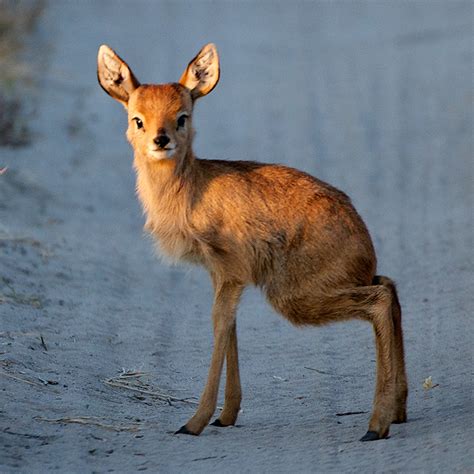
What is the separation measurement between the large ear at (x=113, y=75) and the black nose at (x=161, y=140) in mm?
499

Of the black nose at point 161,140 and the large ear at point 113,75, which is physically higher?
the large ear at point 113,75

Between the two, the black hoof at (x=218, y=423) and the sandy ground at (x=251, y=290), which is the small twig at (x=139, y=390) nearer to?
the sandy ground at (x=251, y=290)

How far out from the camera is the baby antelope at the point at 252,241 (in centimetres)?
734

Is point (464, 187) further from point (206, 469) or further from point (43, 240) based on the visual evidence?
point (206, 469)

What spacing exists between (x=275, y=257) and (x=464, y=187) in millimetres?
6949

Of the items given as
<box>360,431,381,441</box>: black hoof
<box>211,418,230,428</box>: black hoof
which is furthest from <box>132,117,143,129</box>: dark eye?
<box>360,431,381,441</box>: black hoof

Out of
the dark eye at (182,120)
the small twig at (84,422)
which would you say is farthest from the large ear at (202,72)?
the small twig at (84,422)

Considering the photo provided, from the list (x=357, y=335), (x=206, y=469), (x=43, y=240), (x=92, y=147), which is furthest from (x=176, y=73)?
(x=206, y=469)

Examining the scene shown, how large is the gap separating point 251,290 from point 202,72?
3648 millimetres

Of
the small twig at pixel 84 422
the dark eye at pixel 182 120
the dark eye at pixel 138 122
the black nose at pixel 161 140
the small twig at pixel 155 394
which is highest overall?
the dark eye at pixel 182 120

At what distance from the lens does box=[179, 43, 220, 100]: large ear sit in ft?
25.9

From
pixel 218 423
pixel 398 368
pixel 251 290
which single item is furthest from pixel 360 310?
pixel 251 290

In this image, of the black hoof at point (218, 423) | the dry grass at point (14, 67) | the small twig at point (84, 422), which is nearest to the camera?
the small twig at point (84, 422)

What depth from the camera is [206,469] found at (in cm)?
658
